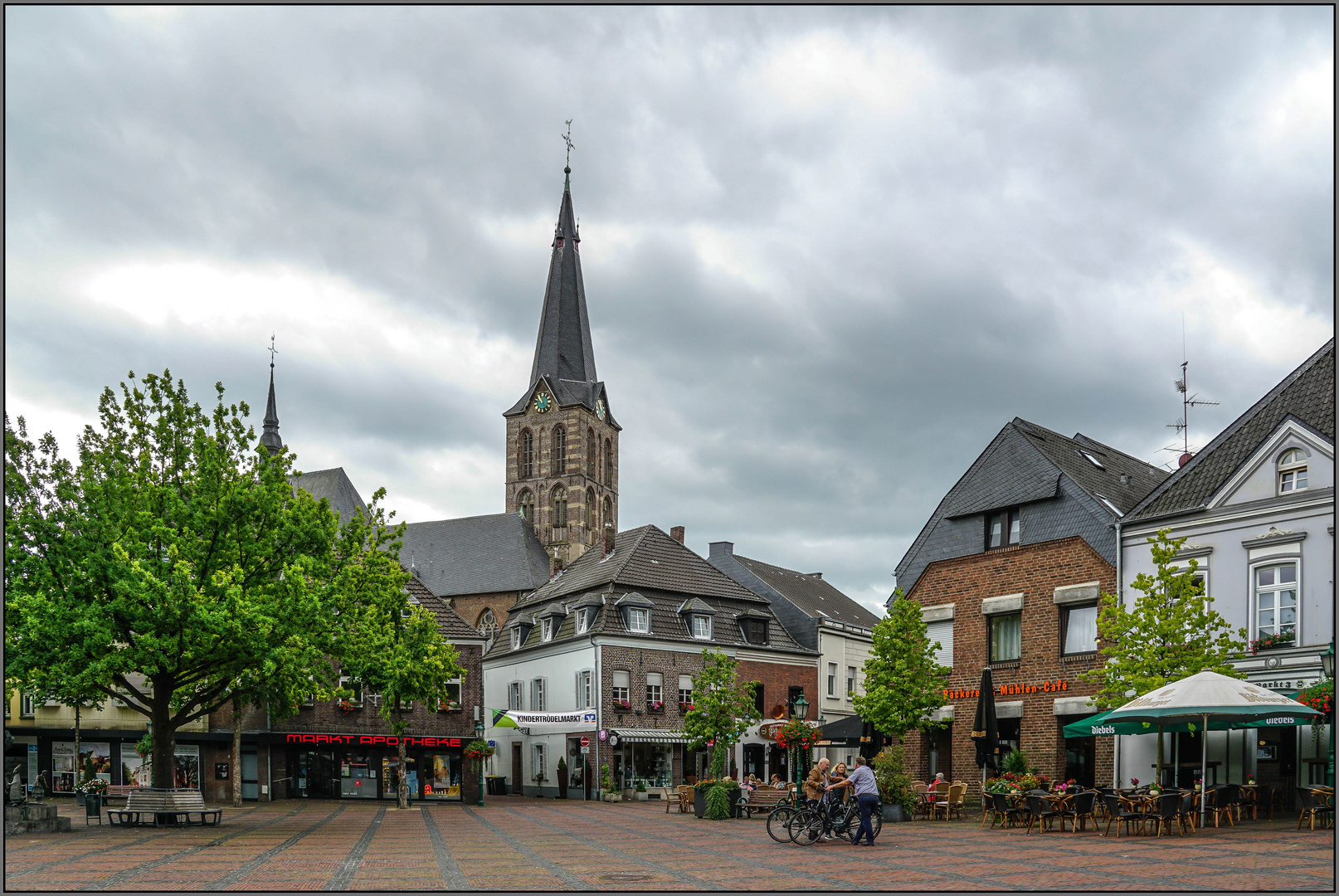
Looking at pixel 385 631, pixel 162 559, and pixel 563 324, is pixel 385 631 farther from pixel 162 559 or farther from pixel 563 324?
pixel 563 324

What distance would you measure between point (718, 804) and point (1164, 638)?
11.6m

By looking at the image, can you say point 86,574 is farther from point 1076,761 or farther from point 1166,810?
point 1076,761

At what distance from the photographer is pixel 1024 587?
31.4m

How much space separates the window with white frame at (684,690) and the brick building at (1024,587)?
15.4 meters

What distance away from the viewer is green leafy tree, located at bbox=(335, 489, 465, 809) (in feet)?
90.2

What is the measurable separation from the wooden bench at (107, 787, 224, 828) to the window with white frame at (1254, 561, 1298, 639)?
2288 centimetres

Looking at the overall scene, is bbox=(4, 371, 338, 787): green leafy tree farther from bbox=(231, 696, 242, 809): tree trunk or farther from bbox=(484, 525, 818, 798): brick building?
bbox=(484, 525, 818, 798): brick building

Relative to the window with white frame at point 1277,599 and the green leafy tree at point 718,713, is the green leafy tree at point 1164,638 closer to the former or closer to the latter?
the window with white frame at point 1277,599

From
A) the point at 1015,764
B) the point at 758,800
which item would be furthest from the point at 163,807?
the point at 1015,764

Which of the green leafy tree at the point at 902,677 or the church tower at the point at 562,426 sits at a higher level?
the church tower at the point at 562,426

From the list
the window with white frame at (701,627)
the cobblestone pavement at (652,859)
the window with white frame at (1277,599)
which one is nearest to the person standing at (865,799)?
the cobblestone pavement at (652,859)

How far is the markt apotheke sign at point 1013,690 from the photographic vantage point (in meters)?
30.0

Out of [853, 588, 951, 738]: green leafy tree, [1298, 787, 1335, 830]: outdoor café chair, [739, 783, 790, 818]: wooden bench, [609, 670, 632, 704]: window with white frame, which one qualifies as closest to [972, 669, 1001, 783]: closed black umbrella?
[853, 588, 951, 738]: green leafy tree

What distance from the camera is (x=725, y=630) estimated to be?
5084cm
